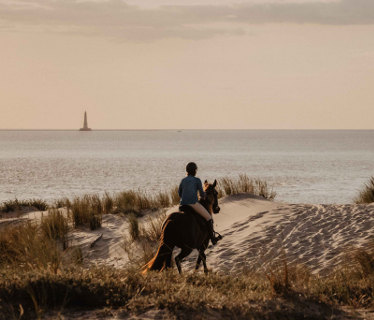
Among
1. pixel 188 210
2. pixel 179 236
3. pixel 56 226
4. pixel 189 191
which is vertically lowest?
pixel 56 226

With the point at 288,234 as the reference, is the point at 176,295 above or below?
above

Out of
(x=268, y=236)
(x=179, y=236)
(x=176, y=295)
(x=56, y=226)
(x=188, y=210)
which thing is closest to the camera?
(x=176, y=295)

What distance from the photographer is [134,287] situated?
26.7 feet

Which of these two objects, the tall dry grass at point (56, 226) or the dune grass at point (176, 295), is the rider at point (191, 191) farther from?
the tall dry grass at point (56, 226)

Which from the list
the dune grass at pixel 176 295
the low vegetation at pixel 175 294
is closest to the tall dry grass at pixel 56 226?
the low vegetation at pixel 175 294

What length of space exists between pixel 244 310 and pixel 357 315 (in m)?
1.58

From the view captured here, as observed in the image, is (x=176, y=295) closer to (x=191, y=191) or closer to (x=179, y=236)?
(x=179, y=236)

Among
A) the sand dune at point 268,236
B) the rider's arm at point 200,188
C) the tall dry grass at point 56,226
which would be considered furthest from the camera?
the tall dry grass at point 56,226

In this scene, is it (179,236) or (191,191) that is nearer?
(179,236)

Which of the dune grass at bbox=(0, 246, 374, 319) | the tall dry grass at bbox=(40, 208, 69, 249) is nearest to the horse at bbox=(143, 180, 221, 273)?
the dune grass at bbox=(0, 246, 374, 319)

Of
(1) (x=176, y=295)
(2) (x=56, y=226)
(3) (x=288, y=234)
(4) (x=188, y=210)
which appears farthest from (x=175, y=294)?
(2) (x=56, y=226)

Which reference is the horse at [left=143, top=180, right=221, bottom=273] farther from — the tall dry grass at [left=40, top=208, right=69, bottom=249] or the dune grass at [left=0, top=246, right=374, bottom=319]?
the tall dry grass at [left=40, top=208, right=69, bottom=249]

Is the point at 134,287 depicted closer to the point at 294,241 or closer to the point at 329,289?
the point at 329,289

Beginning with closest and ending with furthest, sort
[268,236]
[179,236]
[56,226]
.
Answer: [179,236] < [268,236] < [56,226]
